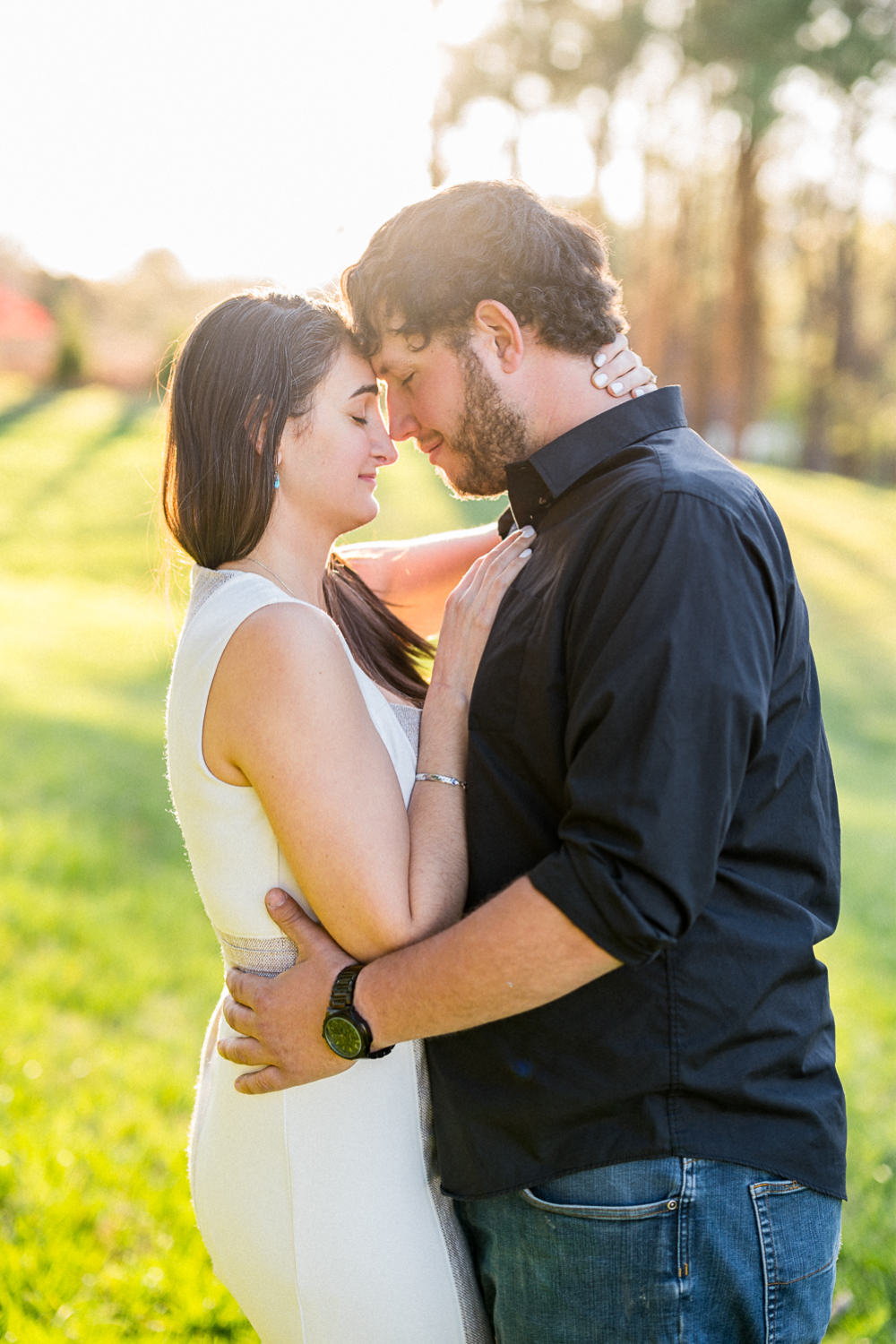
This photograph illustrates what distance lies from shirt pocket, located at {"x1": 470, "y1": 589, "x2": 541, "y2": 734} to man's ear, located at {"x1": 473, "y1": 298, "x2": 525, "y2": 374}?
448 mm

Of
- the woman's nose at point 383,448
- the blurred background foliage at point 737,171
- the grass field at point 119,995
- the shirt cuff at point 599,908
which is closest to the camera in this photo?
the shirt cuff at point 599,908

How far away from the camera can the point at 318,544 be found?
2305mm

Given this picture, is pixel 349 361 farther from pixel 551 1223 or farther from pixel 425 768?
pixel 551 1223

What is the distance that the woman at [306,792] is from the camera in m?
1.87

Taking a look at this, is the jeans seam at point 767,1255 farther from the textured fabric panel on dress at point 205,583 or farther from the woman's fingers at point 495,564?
the textured fabric panel on dress at point 205,583

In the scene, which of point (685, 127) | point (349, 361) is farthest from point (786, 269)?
point (349, 361)

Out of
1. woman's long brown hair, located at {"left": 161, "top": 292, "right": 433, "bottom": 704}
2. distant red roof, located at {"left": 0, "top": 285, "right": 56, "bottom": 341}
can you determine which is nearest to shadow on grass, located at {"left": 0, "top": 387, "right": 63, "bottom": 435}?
distant red roof, located at {"left": 0, "top": 285, "right": 56, "bottom": 341}

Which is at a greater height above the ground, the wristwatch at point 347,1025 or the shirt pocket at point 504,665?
the shirt pocket at point 504,665

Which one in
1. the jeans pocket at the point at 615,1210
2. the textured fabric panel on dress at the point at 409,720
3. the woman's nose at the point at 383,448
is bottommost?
the jeans pocket at the point at 615,1210

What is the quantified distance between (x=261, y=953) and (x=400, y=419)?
1.07 m

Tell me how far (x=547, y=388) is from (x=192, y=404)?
0.67 m

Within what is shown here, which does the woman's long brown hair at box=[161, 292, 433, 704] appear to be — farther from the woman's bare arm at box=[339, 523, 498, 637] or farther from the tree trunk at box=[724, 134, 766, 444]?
the tree trunk at box=[724, 134, 766, 444]

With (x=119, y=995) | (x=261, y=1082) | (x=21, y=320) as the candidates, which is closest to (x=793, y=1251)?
(x=261, y=1082)

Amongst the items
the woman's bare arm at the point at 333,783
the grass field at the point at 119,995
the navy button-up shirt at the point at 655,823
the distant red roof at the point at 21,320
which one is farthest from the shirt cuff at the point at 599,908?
the distant red roof at the point at 21,320
